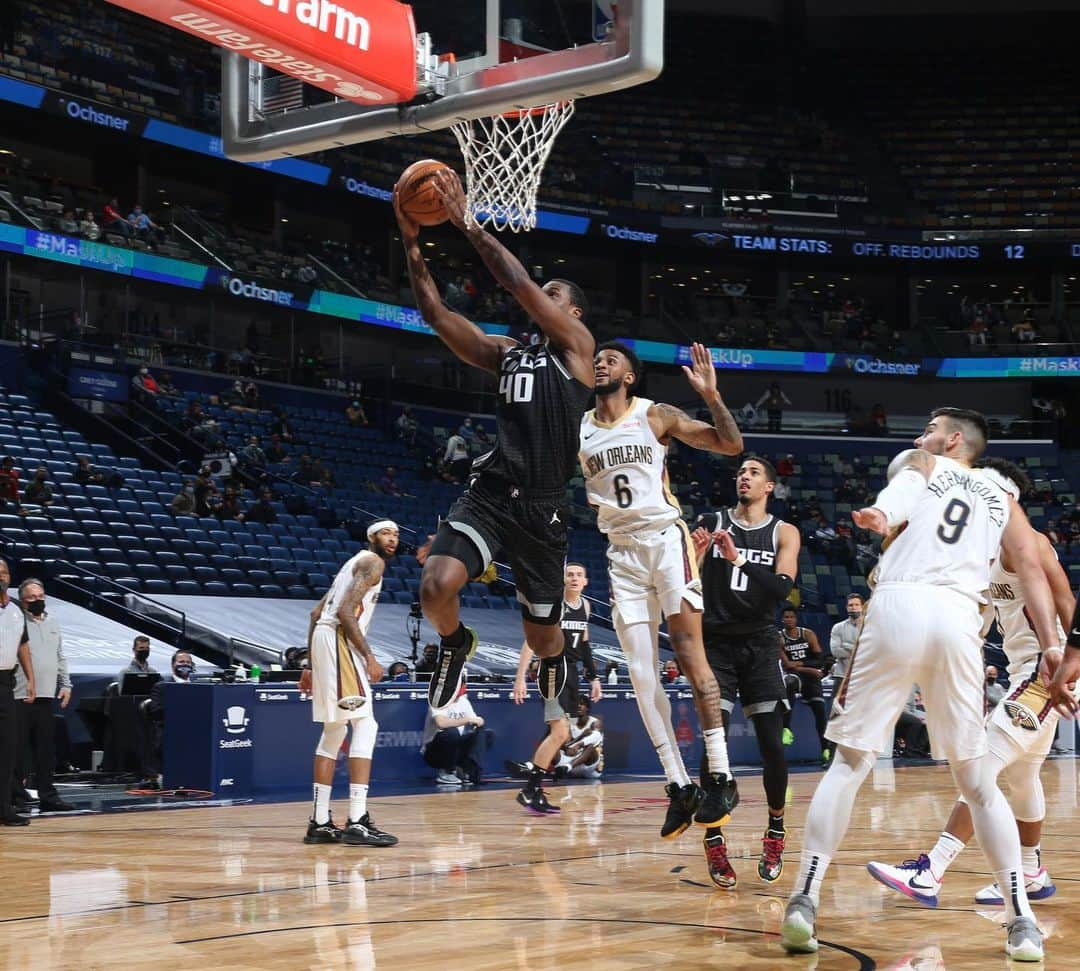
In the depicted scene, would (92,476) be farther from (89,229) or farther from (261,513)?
(89,229)

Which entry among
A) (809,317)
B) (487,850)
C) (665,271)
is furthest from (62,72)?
(487,850)

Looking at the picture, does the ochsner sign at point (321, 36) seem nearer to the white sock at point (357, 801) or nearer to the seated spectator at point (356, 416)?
the white sock at point (357, 801)

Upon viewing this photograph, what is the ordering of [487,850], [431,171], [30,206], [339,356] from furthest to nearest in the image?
[339,356] → [30,206] → [487,850] → [431,171]

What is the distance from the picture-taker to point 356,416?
29.2 meters

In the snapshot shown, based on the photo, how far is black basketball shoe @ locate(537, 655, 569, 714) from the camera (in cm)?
679

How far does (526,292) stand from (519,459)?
2.59 ft

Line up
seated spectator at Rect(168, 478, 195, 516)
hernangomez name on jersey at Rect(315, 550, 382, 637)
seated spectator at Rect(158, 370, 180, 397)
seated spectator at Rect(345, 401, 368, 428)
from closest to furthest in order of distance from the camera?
hernangomez name on jersey at Rect(315, 550, 382, 637) → seated spectator at Rect(168, 478, 195, 516) → seated spectator at Rect(158, 370, 180, 397) → seated spectator at Rect(345, 401, 368, 428)

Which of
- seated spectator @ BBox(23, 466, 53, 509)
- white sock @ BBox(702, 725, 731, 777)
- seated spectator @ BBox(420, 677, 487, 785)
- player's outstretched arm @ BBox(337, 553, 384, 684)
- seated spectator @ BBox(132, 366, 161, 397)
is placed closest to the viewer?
white sock @ BBox(702, 725, 731, 777)

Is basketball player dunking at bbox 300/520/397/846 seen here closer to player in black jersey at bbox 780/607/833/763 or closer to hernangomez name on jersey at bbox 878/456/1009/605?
hernangomez name on jersey at bbox 878/456/1009/605

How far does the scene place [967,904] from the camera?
6145 mm

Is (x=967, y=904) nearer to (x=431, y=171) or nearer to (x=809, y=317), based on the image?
(x=431, y=171)

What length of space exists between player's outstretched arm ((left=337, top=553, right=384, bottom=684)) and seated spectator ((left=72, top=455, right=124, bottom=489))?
12.6 metres

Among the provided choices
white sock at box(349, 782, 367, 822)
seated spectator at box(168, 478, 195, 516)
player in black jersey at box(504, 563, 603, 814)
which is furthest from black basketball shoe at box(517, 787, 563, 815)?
seated spectator at box(168, 478, 195, 516)

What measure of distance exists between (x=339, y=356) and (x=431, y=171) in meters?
26.7
